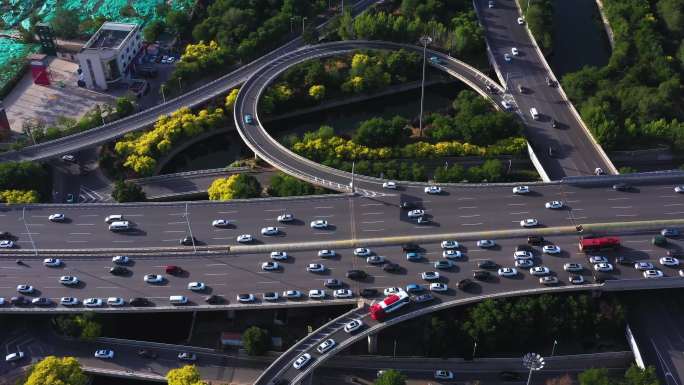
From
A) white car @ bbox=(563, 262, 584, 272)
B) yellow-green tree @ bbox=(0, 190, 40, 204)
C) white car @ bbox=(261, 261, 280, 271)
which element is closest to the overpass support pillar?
white car @ bbox=(261, 261, 280, 271)

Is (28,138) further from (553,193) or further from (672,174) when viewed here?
(672,174)

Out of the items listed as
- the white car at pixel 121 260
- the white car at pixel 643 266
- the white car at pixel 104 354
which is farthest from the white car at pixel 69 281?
the white car at pixel 643 266

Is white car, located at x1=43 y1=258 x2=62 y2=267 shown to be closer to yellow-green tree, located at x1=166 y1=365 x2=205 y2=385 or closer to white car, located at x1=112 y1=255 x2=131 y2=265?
white car, located at x1=112 y1=255 x2=131 y2=265

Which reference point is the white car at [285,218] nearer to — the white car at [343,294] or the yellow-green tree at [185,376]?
the white car at [343,294]

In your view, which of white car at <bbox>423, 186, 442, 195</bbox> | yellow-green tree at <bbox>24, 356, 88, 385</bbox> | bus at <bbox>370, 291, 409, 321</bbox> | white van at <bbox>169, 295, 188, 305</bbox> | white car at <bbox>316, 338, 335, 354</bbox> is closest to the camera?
yellow-green tree at <bbox>24, 356, 88, 385</bbox>

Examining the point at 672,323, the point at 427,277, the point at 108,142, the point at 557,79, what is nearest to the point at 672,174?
the point at 672,323
